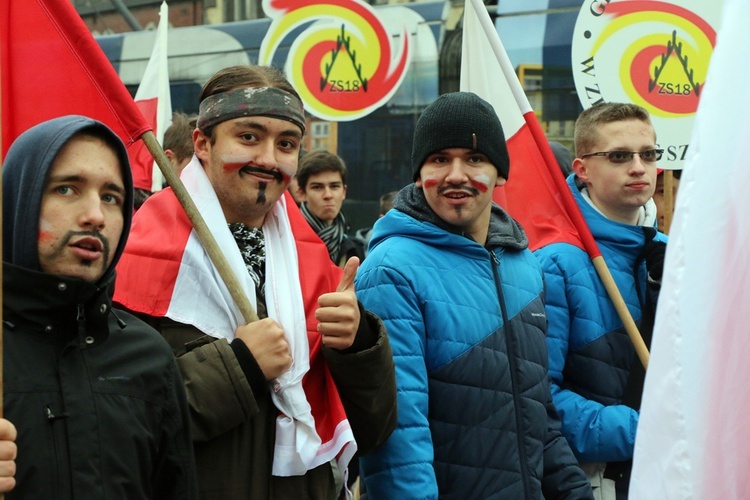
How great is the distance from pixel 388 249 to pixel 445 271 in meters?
0.17

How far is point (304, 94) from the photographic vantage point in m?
7.05

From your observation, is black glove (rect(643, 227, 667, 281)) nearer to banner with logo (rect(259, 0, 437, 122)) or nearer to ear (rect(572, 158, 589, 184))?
ear (rect(572, 158, 589, 184))

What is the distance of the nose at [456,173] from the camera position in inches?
125

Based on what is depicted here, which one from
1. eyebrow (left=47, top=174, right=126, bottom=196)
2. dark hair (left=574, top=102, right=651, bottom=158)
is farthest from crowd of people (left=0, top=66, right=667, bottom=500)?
dark hair (left=574, top=102, right=651, bottom=158)

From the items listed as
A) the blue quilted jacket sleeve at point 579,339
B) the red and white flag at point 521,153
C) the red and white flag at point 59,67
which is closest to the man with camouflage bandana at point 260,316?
the red and white flag at point 59,67

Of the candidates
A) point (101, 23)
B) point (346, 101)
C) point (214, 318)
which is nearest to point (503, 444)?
point (214, 318)

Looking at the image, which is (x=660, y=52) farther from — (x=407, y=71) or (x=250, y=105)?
(x=407, y=71)

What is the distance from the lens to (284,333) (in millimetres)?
2695

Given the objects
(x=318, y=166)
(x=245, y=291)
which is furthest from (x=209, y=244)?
(x=318, y=166)

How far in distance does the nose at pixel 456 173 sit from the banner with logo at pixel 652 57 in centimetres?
213

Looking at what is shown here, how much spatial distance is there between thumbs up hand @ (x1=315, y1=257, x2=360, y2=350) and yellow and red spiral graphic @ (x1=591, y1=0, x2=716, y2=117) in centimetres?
309

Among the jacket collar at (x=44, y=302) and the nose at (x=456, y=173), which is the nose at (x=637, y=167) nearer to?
the nose at (x=456, y=173)

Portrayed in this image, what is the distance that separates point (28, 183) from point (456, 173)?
1.40m

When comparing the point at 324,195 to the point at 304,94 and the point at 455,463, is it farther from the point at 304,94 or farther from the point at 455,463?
the point at 455,463
